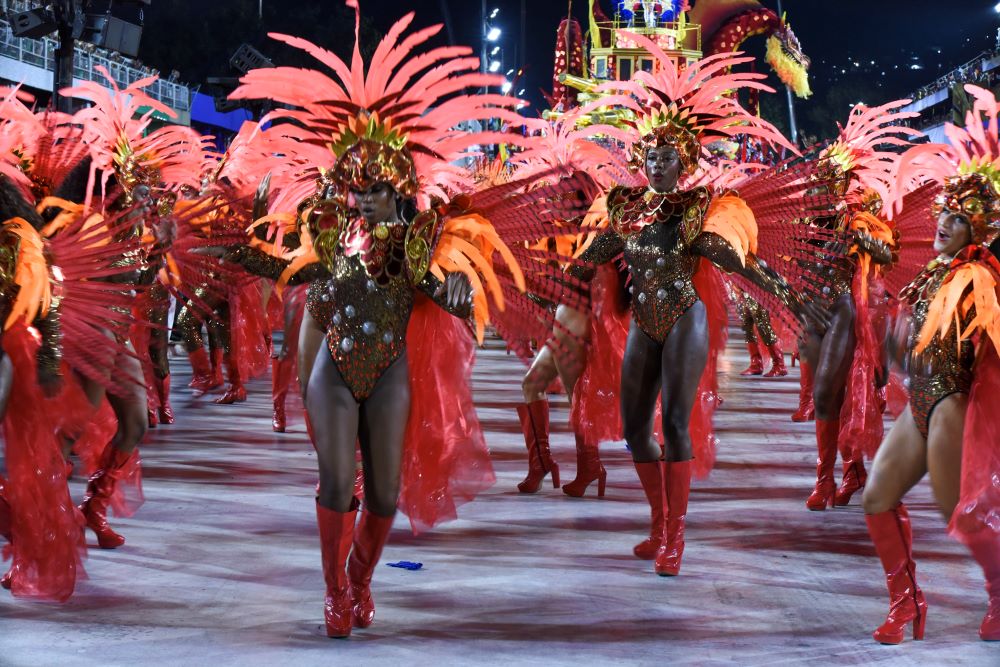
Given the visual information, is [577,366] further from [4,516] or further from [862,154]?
[4,516]

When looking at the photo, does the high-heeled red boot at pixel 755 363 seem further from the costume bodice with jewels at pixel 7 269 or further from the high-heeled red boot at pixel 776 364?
the costume bodice with jewels at pixel 7 269

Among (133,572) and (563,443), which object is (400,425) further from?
(563,443)

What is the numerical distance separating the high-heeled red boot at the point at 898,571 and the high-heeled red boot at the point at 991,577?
0.67ft

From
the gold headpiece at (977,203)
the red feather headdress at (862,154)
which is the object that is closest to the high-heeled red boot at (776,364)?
the red feather headdress at (862,154)

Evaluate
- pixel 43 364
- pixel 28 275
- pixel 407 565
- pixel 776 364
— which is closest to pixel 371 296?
pixel 28 275

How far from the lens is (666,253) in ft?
16.7

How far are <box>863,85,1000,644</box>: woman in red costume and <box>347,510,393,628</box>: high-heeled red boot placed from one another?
169 cm

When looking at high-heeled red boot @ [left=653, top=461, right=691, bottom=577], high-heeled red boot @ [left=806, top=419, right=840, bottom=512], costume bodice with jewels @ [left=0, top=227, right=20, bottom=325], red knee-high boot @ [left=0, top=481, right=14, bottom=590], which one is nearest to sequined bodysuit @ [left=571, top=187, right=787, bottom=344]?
high-heeled red boot @ [left=653, top=461, right=691, bottom=577]

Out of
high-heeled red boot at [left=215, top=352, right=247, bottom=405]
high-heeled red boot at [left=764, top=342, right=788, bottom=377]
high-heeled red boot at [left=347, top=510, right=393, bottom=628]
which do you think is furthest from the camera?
high-heeled red boot at [left=764, top=342, right=788, bottom=377]

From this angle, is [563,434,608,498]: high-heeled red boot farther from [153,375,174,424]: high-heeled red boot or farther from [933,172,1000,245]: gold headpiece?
[153,375,174,424]: high-heeled red boot

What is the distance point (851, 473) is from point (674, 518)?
1993 millimetres

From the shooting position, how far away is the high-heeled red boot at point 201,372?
10977mm

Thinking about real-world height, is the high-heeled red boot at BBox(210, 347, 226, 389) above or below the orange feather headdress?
below

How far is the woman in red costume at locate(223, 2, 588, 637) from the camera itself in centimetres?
402
